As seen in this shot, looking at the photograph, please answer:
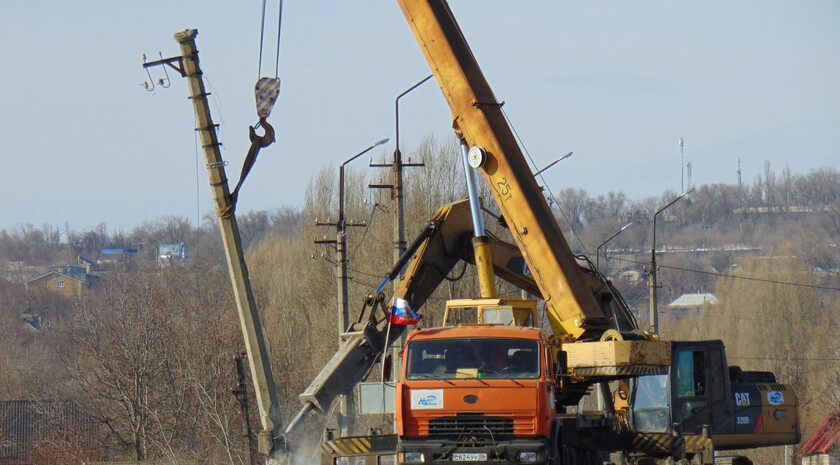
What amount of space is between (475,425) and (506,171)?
231 inches

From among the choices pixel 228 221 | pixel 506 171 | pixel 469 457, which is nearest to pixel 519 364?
pixel 469 457

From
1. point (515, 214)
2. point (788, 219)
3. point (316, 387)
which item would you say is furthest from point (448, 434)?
point (788, 219)

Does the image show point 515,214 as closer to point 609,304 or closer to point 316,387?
point 609,304

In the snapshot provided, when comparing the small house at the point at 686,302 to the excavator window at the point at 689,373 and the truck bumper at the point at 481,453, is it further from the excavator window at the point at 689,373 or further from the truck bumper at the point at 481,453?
the truck bumper at the point at 481,453

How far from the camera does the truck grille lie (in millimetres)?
15414

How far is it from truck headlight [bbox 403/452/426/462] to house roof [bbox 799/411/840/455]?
32233mm

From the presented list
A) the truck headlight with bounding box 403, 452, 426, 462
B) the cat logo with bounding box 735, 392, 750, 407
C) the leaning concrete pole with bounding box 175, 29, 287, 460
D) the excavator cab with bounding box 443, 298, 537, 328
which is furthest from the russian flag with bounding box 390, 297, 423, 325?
the cat logo with bounding box 735, 392, 750, 407

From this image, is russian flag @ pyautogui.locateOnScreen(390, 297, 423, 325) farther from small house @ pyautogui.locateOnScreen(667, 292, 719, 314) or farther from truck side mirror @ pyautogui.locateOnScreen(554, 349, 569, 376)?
small house @ pyautogui.locateOnScreen(667, 292, 719, 314)

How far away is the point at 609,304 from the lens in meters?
21.8

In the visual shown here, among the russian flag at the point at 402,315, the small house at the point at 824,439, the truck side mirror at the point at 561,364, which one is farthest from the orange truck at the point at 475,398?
the small house at the point at 824,439

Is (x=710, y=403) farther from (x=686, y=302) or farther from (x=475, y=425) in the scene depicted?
(x=686, y=302)

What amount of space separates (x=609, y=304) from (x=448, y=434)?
726 centimetres

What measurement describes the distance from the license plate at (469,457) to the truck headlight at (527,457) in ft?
1.49

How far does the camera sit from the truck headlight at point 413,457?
1534cm
